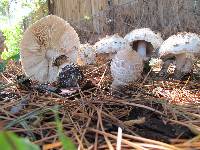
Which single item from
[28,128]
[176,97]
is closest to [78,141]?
[28,128]

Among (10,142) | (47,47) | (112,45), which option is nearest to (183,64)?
(112,45)

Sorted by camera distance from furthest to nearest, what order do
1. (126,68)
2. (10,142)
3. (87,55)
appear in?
(87,55)
(126,68)
(10,142)

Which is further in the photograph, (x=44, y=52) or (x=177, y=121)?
(x=44, y=52)

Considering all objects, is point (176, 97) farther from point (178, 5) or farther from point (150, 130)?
point (178, 5)

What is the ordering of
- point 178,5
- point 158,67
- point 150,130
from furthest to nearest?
point 178,5 → point 158,67 → point 150,130

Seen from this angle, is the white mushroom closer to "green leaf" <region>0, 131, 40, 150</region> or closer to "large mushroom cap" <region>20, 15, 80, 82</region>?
"large mushroom cap" <region>20, 15, 80, 82</region>

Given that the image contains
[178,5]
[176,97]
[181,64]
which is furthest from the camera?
[178,5]

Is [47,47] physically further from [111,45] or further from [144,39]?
[144,39]
